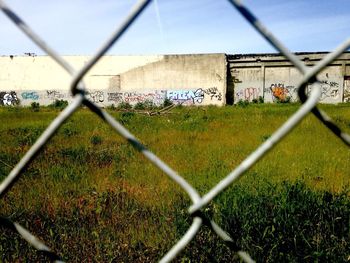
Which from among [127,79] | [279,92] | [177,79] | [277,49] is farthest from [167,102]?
[277,49]

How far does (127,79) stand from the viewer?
1072 inches

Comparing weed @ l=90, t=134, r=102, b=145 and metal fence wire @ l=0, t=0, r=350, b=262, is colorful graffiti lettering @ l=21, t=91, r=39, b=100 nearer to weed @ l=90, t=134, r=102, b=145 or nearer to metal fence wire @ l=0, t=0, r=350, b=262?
weed @ l=90, t=134, r=102, b=145

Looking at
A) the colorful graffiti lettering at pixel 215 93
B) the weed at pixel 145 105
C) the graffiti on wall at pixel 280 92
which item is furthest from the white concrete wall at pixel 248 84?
the weed at pixel 145 105

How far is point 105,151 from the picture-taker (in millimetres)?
7102

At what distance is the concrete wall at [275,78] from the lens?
24.1 m

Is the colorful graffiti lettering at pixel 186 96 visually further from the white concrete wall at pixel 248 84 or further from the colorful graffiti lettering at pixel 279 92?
the colorful graffiti lettering at pixel 279 92

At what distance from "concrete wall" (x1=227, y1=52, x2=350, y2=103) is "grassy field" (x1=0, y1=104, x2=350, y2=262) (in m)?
17.7

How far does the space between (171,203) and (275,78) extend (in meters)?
22.7

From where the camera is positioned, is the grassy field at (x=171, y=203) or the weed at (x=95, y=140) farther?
the weed at (x=95, y=140)

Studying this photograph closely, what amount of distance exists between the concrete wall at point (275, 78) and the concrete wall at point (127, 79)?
1098 mm

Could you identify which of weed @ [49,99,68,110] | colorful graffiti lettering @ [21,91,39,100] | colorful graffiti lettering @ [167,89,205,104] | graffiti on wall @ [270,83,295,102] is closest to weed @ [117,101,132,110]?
colorful graffiti lettering @ [167,89,205,104]

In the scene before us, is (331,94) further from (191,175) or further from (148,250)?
(148,250)

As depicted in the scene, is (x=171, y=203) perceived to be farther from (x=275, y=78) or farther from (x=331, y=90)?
(x=331, y=90)

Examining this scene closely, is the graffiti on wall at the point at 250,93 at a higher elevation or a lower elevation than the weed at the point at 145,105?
higher
